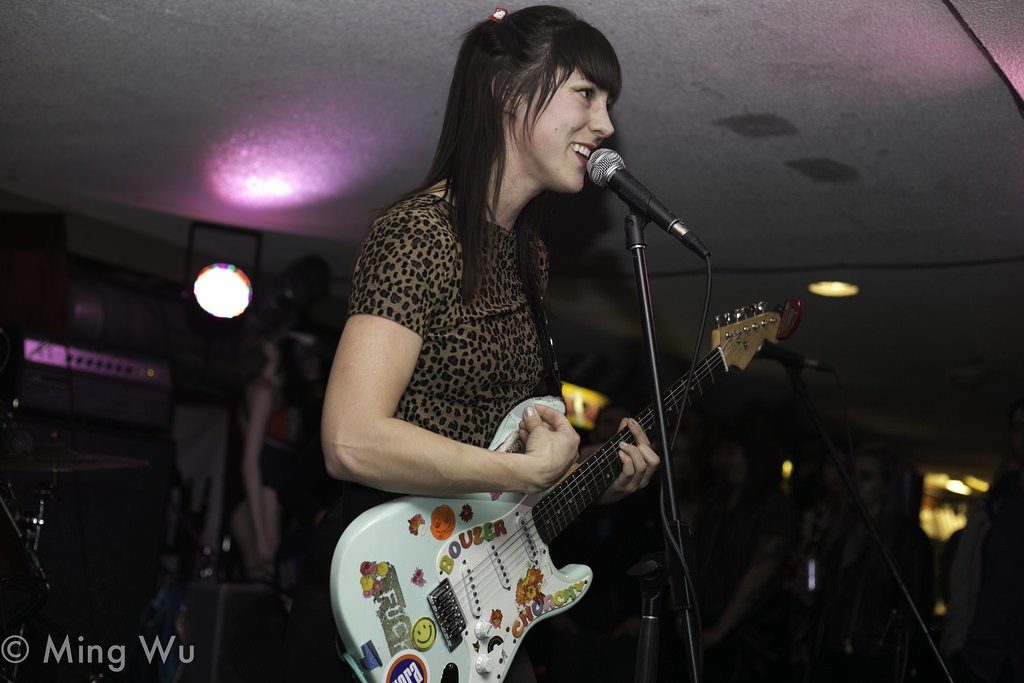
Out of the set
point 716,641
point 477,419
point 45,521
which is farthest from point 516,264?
point 716,641

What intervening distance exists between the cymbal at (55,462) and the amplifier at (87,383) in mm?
531

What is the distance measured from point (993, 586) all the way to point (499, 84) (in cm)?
311

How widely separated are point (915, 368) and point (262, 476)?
4566 millimetres

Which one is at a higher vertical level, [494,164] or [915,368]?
[915,368]

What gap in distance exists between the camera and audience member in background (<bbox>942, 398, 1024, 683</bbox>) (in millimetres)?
3859

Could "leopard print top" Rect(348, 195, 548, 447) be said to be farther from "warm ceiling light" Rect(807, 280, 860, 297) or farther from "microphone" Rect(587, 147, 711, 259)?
"warm ceiling light" Rect(807, 280, 860, 297)

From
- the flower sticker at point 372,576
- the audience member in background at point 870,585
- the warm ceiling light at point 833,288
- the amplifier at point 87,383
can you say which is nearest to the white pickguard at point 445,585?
the flower sticker at point 372,576

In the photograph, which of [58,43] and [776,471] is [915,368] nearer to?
[776,471]

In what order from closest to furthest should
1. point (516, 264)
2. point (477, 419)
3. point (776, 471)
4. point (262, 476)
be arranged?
point (477, 419), point (516, 264), point (776, 471), point (262, 476)

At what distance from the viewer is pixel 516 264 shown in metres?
1.93

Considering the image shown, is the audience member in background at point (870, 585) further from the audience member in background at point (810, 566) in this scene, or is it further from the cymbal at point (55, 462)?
the cymbal at point (55, 462)

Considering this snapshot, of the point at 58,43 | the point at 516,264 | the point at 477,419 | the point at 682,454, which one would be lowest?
the point at 477,419

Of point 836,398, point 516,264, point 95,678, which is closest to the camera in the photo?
point 516,264

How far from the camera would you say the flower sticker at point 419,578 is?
1.68m
